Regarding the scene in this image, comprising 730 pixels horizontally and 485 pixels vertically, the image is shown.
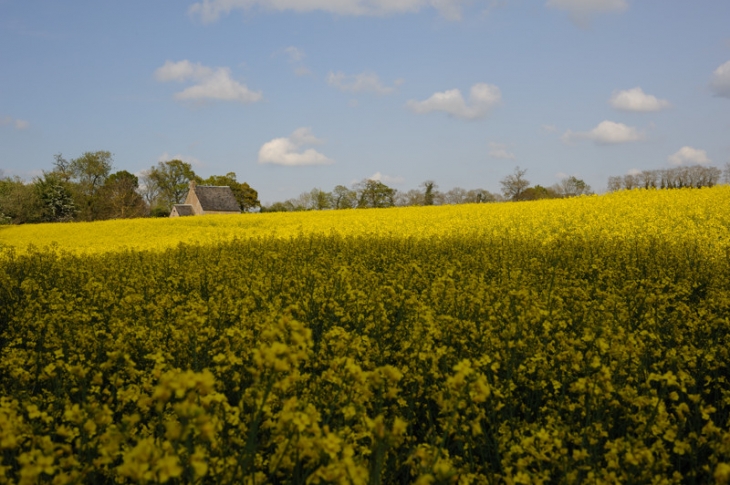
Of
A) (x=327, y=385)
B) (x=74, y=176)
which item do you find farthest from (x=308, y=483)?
(x=74, y=176)

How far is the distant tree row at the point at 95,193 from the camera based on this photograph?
192ft

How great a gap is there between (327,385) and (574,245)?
11726 mm

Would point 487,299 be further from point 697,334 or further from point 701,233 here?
point 701,233

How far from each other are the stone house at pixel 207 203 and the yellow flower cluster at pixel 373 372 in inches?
2337

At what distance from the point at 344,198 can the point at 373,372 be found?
315ft

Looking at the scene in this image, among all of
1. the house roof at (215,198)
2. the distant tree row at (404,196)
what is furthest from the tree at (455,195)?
the house roof at (215,198)

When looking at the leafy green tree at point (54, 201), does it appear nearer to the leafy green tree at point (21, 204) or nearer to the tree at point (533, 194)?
the leafy green tree at point (21, 204)

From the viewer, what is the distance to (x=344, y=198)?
322 feet

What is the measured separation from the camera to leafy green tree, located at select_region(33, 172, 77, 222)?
195 feet

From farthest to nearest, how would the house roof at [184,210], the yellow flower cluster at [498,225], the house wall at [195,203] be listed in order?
the house roof at [184,210] → the house wall at [195,203] → the yellow flower cluster at [498,225]

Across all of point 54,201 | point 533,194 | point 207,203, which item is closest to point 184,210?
point 207,203

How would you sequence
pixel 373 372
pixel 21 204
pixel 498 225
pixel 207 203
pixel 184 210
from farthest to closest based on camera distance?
pixel 184 210, pixel 207 203, pixel 21 204, pixel 498 225, pixel 373 372

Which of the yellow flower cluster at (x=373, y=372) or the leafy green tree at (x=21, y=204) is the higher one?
the leafy green tree at (x=21, y=204)

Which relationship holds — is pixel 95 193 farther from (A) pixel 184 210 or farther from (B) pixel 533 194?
(B) pixel 533 194
